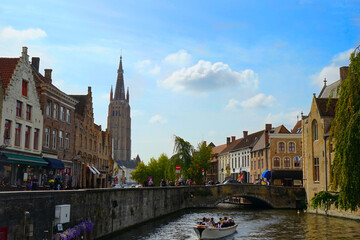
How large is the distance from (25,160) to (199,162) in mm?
43568

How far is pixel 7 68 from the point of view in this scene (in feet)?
103

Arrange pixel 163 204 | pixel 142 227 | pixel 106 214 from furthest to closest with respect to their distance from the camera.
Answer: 1. pixel 163 204
2. pixel 142 227
3. pixel 106 214

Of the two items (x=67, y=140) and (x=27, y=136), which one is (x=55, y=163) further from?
(x=67, y=140)

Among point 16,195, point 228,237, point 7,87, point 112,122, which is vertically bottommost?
point 228,237

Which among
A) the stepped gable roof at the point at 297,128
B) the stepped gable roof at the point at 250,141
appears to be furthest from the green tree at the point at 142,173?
the stepped gable roof at the point at 297,128

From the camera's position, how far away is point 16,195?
14234 mm

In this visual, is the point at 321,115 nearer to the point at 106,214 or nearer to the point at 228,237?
the point at 228,237

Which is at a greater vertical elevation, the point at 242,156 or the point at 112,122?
the point at 112,122

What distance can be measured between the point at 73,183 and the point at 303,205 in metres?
27.8

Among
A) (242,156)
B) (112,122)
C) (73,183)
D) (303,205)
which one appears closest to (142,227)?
(73,183)

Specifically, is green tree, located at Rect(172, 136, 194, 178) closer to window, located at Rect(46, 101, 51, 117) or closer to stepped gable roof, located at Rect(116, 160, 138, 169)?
window, located at Rect(46, 101, 51, 117)

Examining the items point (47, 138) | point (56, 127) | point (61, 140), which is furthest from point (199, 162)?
point (47, 138)

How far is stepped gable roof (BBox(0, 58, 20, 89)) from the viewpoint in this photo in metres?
30.2

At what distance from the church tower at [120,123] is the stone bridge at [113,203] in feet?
409
